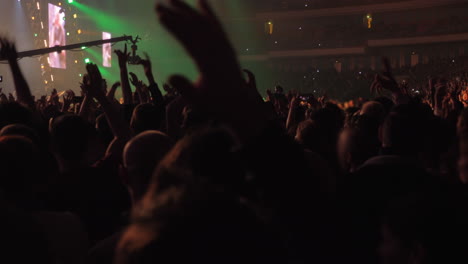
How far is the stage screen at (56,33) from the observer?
3034cm

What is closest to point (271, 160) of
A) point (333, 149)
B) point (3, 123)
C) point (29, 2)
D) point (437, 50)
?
point (333, 149)

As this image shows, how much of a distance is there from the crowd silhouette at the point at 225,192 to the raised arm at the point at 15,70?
182 cm

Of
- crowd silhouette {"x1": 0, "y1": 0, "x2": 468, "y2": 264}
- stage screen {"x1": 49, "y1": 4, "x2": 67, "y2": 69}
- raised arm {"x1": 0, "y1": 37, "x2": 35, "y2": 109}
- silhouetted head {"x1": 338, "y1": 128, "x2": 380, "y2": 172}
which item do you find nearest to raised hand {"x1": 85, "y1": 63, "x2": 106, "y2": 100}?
crowd silhouette {"x1": 0, "y1": 0, "x2": 468, "y2": 264}

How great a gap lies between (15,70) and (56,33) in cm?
2767

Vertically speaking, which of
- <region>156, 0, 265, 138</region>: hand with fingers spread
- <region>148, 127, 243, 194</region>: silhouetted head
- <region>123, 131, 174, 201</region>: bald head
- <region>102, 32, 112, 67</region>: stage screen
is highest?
<region>156, 0, 265, 138</region>: hand with fingers spread

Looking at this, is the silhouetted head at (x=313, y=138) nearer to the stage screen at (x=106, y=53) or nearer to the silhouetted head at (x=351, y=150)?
the silhouetted head at (x=351, y=150)

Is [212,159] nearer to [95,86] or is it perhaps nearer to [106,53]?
[95,86]

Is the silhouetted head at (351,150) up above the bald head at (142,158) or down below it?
below

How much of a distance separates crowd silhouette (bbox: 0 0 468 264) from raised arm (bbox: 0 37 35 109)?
182cm

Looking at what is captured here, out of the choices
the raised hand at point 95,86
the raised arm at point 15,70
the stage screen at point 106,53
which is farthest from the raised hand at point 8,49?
the stage screen at point 106,53

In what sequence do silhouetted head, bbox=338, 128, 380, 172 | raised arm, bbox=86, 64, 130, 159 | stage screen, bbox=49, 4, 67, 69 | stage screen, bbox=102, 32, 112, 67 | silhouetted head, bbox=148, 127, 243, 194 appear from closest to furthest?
silhouetted head, bbox=148, 127, 243, 194, silhouetted head, bbox=338, 128, 380, 172, raised arm, bbox=86, 64, 130, 159, stage screen, bbox=49, 4, 67, 69, stage screen, bbox=102, 32, 112, 67

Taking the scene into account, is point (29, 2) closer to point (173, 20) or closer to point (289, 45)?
point (289, 45)

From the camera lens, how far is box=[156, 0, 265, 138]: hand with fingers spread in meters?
1.54

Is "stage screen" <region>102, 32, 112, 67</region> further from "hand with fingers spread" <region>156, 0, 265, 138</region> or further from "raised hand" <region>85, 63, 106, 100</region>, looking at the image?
"hand with fingers spread" <region>156, 0, 265, 138</region>
